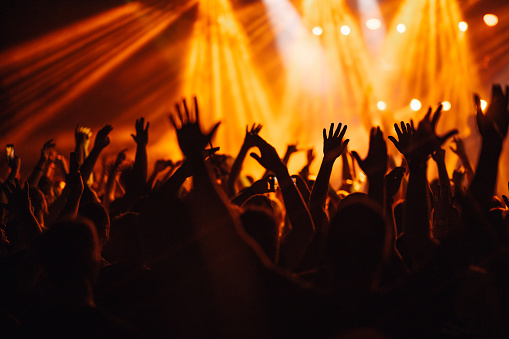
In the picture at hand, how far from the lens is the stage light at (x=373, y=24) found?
9.05 meters

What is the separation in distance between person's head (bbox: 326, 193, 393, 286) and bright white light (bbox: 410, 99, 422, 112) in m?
8.62

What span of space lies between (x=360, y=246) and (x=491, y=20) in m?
9.26

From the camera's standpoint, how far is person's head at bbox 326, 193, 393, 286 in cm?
133

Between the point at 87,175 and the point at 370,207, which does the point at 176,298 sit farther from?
the point at 87,175

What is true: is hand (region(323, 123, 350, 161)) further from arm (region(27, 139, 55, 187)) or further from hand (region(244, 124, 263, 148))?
arm (region(27, 139, 55, 187))

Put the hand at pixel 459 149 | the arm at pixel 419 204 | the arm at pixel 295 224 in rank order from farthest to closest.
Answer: the hand at pixel 459 149
the arm at pixel 295 224
the arm at pixel 419 204

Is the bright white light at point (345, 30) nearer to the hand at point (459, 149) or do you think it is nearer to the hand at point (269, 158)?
the hand at point (459, 149)

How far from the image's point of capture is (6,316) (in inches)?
61.4

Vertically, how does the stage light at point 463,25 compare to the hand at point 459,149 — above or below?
above

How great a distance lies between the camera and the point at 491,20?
28.3 ft

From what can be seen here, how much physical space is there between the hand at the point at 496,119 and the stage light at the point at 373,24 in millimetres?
8016

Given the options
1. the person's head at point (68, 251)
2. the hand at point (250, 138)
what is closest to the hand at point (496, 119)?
the hand at point (250, 138)

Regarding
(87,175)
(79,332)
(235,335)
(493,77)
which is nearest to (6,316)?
(79,332)

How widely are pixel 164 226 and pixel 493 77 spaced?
9.83m
